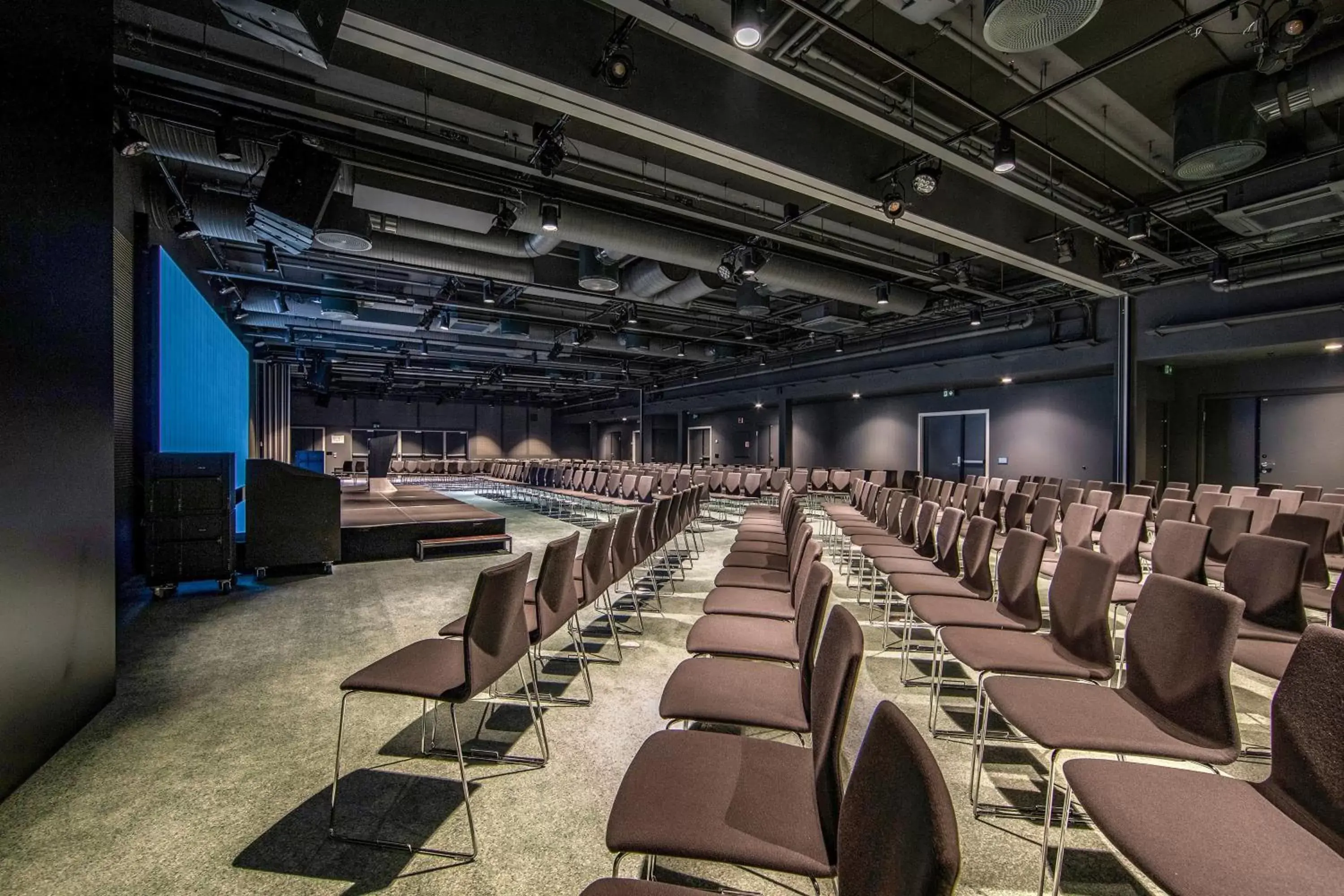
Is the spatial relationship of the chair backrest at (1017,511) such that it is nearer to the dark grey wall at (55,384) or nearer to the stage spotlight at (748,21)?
the stage spotlight at (748,21)

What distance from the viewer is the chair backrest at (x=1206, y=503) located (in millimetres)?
5594

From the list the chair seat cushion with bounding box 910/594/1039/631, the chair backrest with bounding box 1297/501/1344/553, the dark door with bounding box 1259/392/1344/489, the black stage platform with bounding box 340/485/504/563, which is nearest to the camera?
the chair seat cushion with bounding box 910/594/1039/631

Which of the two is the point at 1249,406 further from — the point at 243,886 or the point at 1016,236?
the point at 243,886

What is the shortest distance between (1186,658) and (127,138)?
6.87m

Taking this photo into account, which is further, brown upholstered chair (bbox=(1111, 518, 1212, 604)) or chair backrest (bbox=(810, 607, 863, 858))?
brown upholstered chair (bbox=(1111, 518, 1212, 604))

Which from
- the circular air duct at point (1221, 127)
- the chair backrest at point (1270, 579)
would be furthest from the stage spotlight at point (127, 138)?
the circular air duct at point (1221, 127)

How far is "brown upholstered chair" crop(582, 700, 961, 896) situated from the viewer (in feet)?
2.40

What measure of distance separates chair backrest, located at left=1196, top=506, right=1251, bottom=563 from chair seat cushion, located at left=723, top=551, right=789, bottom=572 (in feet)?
10.5

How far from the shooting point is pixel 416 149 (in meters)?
5.69

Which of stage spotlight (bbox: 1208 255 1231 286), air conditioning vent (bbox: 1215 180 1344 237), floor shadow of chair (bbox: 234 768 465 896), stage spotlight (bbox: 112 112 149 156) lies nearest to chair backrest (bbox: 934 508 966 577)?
floor shadow of chair (bbox: 234 768 465 896)

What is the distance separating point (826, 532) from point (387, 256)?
7.57 m

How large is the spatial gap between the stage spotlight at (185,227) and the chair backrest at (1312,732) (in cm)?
832

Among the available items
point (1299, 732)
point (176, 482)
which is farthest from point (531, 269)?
point (1299, 732)

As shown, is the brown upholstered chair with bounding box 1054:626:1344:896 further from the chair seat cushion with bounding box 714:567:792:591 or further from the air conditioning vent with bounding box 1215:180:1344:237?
the air conditioning vent with bounding box 1215:180:1344:237
